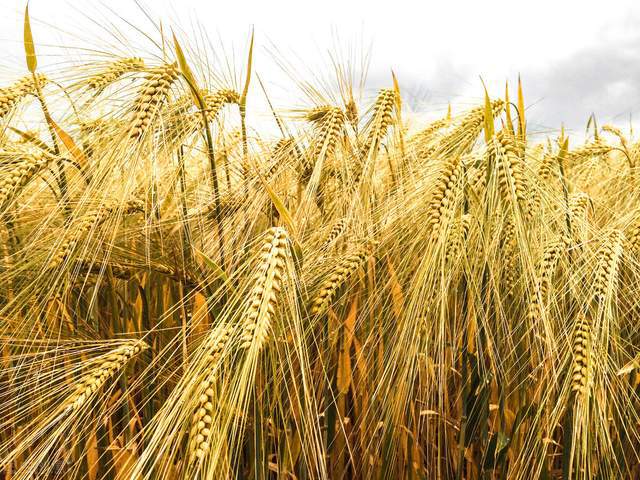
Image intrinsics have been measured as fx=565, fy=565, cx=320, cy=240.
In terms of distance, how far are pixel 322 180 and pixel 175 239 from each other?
0.39 metres

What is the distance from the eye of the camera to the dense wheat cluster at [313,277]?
102 cm

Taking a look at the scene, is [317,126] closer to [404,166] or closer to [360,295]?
[404,166]

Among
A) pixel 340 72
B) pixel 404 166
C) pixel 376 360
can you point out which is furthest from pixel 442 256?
pixel 340 72

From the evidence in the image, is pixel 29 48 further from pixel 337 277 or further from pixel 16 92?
pixel 337 277

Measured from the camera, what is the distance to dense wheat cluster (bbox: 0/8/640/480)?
3.34 feet

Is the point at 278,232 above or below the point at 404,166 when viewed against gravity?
below

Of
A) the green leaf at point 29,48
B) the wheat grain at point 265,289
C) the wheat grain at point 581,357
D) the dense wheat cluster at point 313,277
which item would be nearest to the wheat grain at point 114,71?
the dense wheat cluster at point 313,277

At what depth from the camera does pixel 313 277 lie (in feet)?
3.76

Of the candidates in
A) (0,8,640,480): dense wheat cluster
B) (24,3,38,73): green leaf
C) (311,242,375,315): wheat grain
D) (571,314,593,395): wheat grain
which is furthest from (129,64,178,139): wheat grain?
(571,314,593,395): wheat grain

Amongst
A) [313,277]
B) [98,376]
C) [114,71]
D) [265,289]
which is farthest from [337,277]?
[114,71]

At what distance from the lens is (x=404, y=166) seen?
5.06 feet

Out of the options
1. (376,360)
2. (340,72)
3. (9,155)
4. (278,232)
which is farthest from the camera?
(340,72)

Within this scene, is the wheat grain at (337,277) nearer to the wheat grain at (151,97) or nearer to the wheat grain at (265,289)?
the wheat grain at (265,289)

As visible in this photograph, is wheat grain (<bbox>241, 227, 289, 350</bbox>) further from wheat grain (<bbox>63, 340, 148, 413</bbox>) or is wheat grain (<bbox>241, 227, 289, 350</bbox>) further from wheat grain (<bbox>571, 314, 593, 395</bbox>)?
wheat grain (<bbox>571, 314, 593, 395</bbox>)
